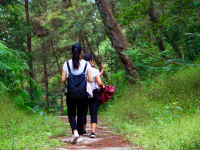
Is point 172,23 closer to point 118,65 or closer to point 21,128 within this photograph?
point 118,65

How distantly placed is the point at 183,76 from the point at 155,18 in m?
5.29

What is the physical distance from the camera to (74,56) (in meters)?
4.01

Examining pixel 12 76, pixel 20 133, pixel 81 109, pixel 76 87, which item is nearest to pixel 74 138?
pixel 81 109

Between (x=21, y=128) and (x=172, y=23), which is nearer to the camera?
(x=21, y=128)

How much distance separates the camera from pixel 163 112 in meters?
5.86

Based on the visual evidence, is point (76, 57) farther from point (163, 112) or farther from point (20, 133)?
point (163, 112)

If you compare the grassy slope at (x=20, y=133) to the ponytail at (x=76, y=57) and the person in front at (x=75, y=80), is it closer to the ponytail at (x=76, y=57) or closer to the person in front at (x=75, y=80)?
the person in front at (x=75, y=80)

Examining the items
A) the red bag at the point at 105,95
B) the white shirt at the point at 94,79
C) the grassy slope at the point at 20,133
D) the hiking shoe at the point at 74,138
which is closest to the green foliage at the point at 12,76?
the grassy slope at the point at 20,133

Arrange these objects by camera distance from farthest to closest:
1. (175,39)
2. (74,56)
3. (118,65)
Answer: (118,65), (175,39), (74,56)

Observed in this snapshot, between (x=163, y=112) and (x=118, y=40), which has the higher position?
(x=118, y=40)

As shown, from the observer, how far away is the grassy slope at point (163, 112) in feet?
12.4

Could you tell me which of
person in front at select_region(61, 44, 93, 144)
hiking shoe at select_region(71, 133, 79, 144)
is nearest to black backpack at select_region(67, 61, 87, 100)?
person in front at select_region(61, 44, 93, 144)

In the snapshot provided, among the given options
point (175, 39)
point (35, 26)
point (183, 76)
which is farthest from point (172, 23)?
point (35, 26)

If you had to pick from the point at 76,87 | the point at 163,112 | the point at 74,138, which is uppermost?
the point at 76,87
